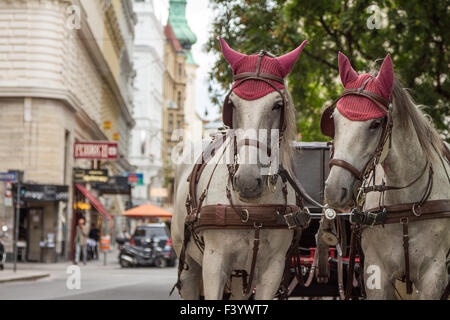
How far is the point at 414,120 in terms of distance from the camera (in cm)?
587

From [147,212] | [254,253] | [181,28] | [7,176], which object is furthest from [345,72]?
[181,28]

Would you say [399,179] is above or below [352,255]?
above

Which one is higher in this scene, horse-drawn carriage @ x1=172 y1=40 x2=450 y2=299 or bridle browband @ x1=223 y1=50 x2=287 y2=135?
bridle browband @ x1=223 y1=50 x2=287 y2=135

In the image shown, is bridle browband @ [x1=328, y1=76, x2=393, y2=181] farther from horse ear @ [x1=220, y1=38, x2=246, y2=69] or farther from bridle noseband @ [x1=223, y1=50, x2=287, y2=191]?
horse ear @ [x1=220, y1=38, x2=246, y2=69]

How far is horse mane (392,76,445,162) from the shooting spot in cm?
572

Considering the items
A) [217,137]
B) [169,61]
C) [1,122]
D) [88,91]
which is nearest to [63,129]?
[1,122]

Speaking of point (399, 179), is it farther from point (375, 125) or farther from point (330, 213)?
point (375, 125)

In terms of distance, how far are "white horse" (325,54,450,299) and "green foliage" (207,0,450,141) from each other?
514 inches

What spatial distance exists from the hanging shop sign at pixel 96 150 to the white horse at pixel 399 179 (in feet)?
102

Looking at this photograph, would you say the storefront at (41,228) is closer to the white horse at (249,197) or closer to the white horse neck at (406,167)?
the white horse at (249,197)

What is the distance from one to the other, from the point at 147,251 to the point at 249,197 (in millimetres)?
27575

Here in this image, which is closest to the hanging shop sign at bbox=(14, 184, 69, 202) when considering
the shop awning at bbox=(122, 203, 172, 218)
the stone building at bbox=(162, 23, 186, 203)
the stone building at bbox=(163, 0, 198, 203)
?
the shop awning at bbox=(122, 203, 172, 218)

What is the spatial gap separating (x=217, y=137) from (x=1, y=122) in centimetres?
2757

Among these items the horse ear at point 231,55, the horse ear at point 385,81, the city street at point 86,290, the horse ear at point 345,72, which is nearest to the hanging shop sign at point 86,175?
the city street at point 86,290
